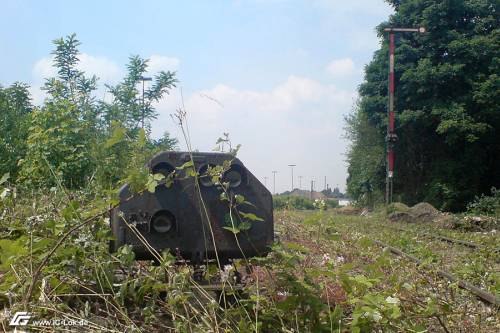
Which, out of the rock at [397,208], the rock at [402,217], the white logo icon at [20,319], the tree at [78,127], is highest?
the tree at [78,127]

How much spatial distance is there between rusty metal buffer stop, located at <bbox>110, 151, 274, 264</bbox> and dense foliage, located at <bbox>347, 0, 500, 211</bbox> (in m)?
26.0

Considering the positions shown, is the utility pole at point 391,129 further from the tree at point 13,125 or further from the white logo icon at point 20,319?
the white logo icon at point 20,319

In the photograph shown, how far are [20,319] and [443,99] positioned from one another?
29.9 metres

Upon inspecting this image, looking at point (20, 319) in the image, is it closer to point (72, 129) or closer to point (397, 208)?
point (72, 129)

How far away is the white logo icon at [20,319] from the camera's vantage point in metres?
3.56

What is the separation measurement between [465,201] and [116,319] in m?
28.9

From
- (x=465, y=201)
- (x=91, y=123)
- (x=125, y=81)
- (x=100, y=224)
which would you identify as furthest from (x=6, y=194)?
(x=465, y=201)

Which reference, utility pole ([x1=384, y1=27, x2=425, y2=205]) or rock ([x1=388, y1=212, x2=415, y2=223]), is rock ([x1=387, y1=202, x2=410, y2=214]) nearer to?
rock ([x1=388, y1=212, x2=415, y2=223])

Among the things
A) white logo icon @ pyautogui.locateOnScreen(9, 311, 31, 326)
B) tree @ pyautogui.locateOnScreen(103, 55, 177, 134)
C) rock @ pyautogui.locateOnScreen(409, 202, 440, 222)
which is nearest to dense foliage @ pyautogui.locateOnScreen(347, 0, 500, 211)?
rock @ pyautogui.locateOnScreen(409, 202, 440, 222)

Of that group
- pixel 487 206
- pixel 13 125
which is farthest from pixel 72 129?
pixel 487 206

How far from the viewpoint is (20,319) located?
3.59 metres

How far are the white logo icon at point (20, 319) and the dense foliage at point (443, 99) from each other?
2747 cm

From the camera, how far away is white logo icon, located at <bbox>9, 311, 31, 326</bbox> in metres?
3.56

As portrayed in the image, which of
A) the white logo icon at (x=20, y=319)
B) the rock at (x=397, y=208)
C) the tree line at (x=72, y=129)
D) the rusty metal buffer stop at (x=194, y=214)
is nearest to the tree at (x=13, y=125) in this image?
the tree line at (x=72, y=129)
